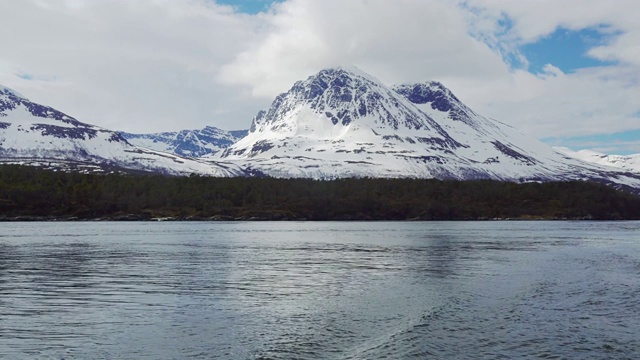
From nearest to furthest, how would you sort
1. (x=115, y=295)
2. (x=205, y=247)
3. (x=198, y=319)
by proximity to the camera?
(x=198, y=319) < (x=115, y=295) < (x=205, y=247)

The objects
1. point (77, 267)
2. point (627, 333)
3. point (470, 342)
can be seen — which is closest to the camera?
point (470, 342)

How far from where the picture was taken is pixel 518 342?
36.7 metres

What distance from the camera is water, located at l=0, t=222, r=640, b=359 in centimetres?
3534

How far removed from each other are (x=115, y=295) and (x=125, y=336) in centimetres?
1828

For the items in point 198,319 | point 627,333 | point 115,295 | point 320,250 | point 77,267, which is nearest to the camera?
point 627,333

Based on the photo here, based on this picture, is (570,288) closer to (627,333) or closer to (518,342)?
(627,333)

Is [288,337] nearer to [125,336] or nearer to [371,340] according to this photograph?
[371,340]

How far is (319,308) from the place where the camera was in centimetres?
4847

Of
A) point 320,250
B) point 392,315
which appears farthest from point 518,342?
point 320,250

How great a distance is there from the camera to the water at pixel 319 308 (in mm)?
35344

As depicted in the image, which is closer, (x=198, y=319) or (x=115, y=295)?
(x=198, y=319)

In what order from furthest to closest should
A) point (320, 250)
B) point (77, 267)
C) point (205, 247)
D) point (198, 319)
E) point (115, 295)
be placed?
1. point (205, 247)
2. point (320, 250)
3. point (77, 267)
4. point (115, 295)
5. point (198, 319)

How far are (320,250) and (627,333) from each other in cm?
7478

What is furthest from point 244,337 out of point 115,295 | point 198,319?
point 115,295
